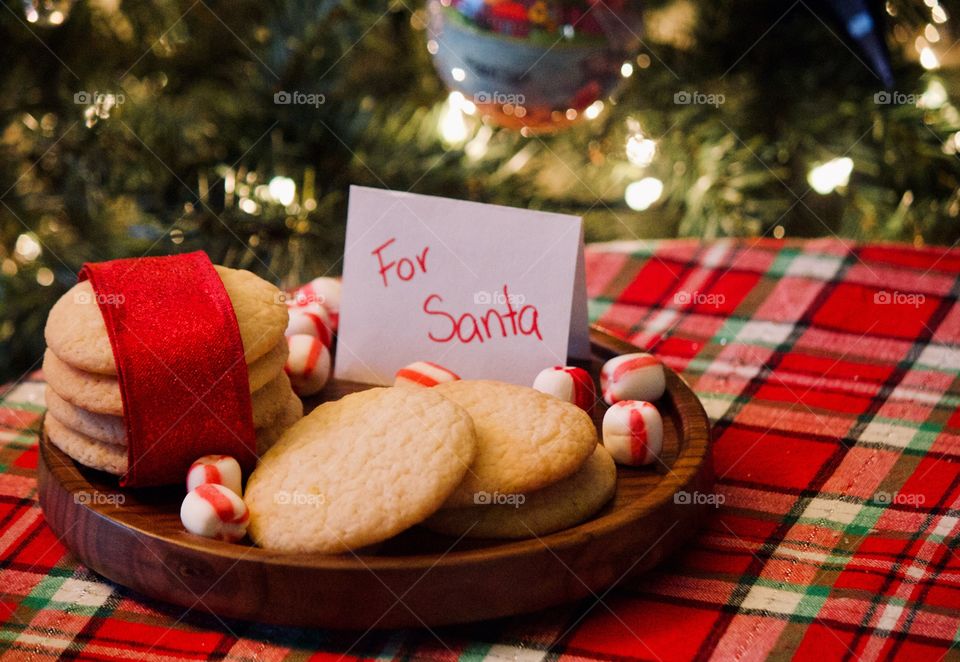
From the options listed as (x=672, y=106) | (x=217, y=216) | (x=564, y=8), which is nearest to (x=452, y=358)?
(x=564, y=8)

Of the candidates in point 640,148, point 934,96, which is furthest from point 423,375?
point 934,96

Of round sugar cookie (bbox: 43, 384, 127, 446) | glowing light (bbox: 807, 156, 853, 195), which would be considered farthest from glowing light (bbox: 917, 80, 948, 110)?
round sugar cookie (bbox: 43, 384, 127, 446)

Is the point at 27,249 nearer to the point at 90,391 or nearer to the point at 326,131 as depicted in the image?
the point at 326,131

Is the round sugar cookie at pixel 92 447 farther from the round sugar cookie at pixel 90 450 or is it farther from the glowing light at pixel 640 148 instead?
the glowing light at pixel 640 148

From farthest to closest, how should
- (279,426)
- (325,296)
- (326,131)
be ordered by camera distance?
(326,131), (325,296), (279,426)

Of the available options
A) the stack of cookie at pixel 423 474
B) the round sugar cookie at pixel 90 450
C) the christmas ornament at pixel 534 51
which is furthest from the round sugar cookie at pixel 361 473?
the christmas ornament at pixel 534 51

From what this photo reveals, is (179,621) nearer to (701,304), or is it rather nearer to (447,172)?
(701,304)
